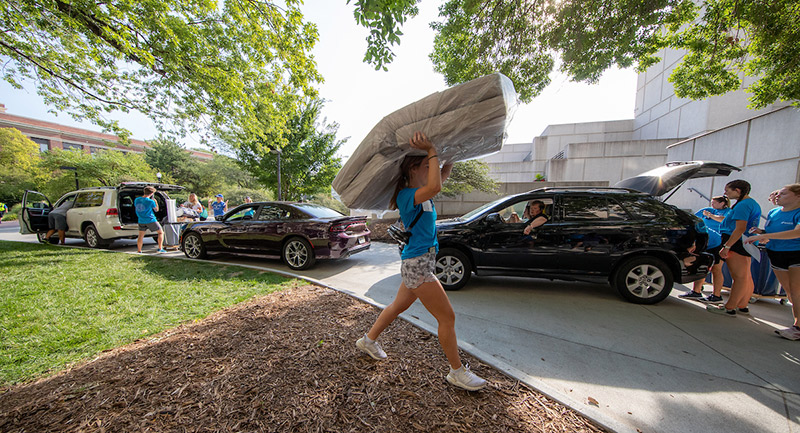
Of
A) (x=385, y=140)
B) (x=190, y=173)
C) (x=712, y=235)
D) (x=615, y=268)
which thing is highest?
(x=190, y=173)

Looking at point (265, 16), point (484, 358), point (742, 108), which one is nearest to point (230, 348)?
point (484, 358)

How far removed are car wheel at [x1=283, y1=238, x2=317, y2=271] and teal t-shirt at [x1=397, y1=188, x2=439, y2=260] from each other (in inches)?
160

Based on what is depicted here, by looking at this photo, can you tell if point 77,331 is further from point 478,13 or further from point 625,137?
point 625,137

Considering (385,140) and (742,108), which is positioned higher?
(742,108)

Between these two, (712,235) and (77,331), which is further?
(712,235)

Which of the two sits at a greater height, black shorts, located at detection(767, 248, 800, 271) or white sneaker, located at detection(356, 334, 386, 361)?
black shorts, located at detection(767, 248, 800, 271)

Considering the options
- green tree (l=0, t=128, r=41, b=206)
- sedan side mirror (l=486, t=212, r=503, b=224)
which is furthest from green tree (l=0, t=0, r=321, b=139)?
green tree (l=0, t=128, r=41, b=206)

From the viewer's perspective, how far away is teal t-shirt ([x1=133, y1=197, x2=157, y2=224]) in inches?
276

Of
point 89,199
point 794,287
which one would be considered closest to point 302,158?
point 89,199

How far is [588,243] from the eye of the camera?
160 inches

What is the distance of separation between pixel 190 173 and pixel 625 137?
141ft

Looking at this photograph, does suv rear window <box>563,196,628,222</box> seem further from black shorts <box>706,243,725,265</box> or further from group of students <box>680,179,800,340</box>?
black shorts <box>706,243,725,265</box>

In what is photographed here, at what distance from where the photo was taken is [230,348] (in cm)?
233

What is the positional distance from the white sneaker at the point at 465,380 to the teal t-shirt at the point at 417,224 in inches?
35.6
